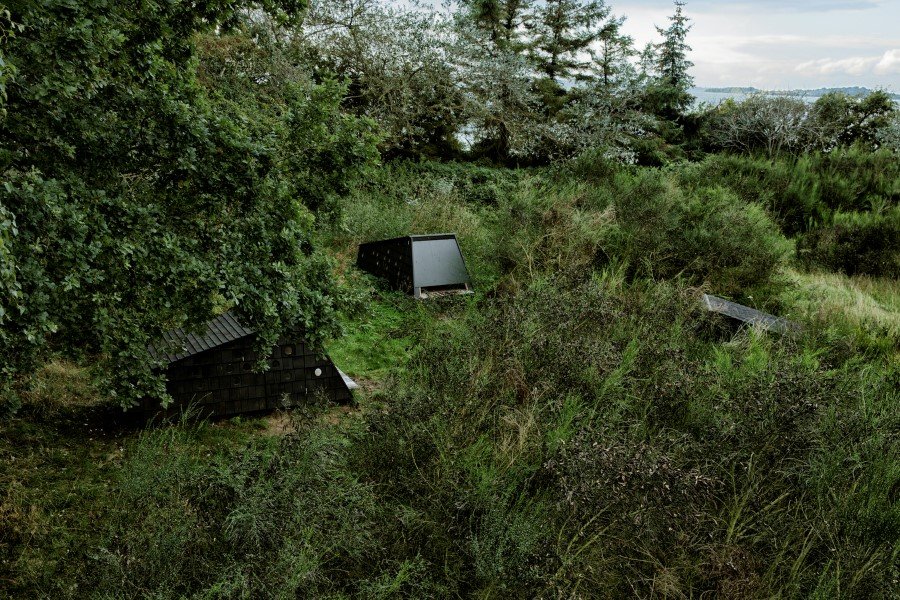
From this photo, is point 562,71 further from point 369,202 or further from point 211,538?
point 211,538

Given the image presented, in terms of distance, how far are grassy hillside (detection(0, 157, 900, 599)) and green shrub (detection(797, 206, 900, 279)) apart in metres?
4.64

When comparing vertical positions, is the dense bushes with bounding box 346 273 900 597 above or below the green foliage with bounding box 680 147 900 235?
below

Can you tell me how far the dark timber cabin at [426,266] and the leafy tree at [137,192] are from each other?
152 inches

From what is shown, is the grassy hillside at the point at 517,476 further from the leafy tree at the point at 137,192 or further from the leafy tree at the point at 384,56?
the leafy tree at the point at 384,56

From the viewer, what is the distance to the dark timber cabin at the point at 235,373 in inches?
183

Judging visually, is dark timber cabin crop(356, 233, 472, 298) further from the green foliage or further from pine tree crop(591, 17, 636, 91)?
pine tree crop(591, 17, 636, 91)

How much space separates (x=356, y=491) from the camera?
10.2 ft

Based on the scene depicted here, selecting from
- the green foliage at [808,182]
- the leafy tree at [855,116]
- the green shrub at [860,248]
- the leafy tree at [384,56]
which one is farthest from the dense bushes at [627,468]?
the leafy tree at [855,116]

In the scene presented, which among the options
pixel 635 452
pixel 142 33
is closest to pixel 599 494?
pixel 635 452

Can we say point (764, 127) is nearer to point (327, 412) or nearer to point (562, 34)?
point (562, 34)

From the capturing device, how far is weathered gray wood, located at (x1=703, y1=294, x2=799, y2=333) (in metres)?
5.86

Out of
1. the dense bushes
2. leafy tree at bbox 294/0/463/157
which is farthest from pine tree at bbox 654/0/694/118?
the dense bushes

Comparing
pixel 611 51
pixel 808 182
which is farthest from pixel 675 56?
pixel 808 182

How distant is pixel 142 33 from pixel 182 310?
5.33ft
